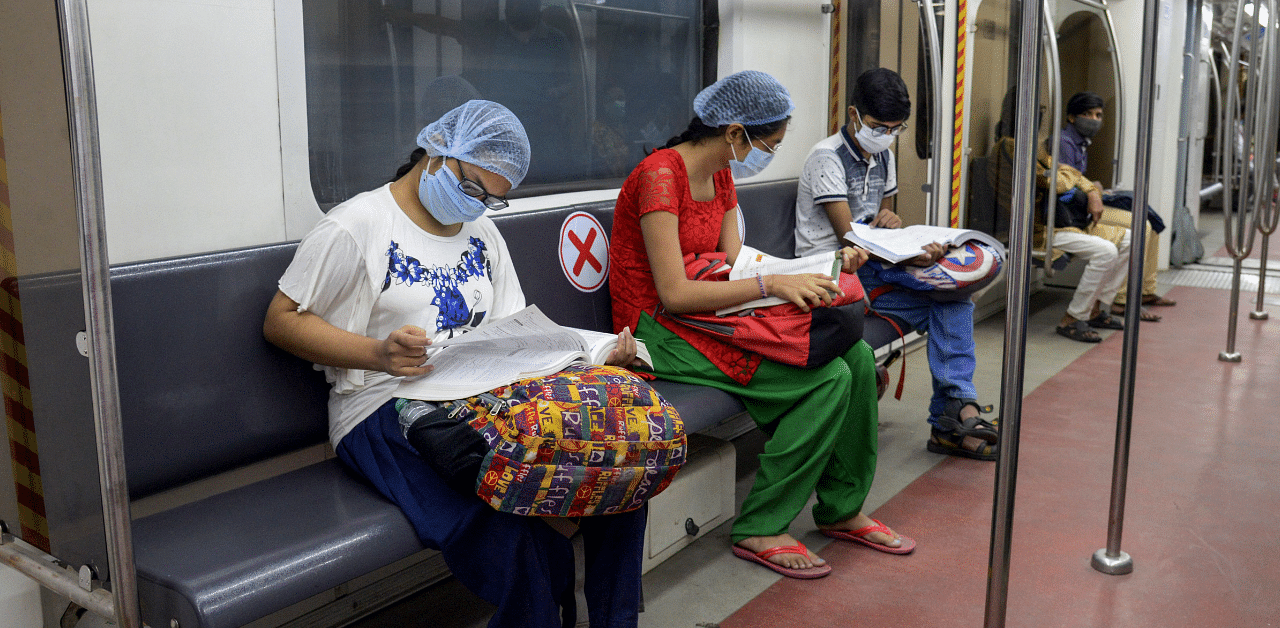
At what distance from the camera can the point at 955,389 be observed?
3.73 metres

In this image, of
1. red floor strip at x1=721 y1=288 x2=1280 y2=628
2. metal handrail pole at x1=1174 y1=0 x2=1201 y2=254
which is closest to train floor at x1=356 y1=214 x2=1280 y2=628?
red floor strip at x1=721 y1=288 x2=1280 y2=628

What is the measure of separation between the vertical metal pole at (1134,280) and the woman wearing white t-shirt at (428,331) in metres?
1.27

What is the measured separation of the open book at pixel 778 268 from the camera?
2766 mm

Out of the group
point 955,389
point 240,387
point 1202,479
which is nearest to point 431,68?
point 240,387

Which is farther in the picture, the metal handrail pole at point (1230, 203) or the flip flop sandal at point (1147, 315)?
the flip flop sandal at point (1147, 315)

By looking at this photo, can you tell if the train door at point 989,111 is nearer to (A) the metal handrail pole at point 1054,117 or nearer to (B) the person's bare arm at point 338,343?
(A) the metal handrail pole at point 1054,117

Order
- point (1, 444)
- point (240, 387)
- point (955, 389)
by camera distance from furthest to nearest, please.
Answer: point (955, 389) < point (240, 387) < point (1, 444)

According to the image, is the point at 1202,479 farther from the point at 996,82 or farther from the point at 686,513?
the point at 996,82

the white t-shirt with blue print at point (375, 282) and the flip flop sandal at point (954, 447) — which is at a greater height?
the white t-shirt with blue print at point (375, 282)

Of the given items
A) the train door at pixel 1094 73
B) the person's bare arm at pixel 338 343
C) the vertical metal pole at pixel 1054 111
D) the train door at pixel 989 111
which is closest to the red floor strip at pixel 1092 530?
the vertical metal pole at pixel 1054 111

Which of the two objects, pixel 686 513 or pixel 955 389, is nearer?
pixel 686 513

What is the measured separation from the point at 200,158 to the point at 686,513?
149 cm

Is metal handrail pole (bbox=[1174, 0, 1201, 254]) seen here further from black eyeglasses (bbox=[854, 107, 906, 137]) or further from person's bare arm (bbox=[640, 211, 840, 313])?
person's bare arm (bbox=[640, 211, 840, 313])

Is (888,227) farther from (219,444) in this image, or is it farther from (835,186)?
(219,444)
